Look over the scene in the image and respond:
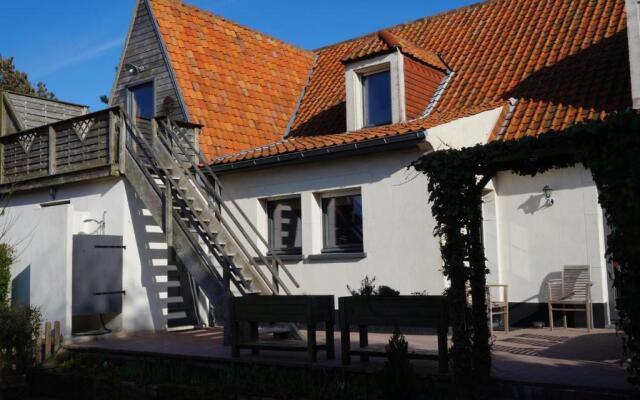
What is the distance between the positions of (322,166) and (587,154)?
7086 mm

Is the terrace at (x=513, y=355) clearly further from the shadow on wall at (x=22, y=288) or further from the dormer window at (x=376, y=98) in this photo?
the dormer window at (x=376, y=98)

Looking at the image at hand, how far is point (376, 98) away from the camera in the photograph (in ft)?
47.5

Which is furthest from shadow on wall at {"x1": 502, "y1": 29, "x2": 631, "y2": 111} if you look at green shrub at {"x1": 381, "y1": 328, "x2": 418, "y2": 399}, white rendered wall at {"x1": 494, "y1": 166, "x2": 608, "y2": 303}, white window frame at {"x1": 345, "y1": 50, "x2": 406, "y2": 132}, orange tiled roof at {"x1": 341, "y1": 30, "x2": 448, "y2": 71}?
green shrub at {"x1": 381, "y1": 328, "x2": 418, "y2": 399}

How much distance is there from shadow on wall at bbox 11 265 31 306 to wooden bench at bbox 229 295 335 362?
550cm

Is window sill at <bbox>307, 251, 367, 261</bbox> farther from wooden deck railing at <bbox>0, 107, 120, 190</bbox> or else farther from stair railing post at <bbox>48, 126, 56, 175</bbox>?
stair railing post at <bbox>48, 126, 56, 175</bbox>

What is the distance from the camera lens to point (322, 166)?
42.4 feet

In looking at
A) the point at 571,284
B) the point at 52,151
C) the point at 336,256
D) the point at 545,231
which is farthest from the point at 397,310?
the point at 52,151

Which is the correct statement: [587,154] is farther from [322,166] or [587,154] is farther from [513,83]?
[513,83]

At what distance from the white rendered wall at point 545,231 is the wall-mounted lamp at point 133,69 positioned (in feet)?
29.7

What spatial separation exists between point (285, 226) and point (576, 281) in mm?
→ 5636

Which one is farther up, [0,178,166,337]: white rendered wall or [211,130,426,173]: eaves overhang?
[211,130,426,173]: eaves overhang

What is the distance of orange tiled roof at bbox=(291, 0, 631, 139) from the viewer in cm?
1245

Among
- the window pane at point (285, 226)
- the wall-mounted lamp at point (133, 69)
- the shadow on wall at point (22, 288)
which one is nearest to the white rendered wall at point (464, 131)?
the window pane at point (285, 226)

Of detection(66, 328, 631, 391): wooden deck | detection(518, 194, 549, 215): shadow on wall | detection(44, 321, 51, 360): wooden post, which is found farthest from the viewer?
detection(518, 194, 549, 215): shadow on wall
